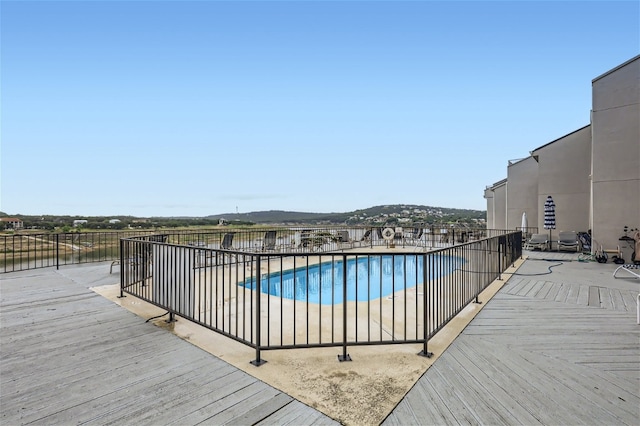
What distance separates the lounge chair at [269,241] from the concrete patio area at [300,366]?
6342mm

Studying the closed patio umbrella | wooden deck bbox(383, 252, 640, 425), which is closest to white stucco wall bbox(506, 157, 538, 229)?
the closed patio umbrella

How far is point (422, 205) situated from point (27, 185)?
49013mm

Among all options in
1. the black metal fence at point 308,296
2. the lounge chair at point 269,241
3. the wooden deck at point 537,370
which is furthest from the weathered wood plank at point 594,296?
the lounge chair at point 269,241

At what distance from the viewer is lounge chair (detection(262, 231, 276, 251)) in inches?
412

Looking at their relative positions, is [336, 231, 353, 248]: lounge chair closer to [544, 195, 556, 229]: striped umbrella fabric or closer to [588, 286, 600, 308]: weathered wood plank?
[544, 195, 556, 229]: striped umbrella fabric

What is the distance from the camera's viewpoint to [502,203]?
19.8 metres

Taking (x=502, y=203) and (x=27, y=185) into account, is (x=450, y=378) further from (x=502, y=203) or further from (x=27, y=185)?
(x=27, y=185)

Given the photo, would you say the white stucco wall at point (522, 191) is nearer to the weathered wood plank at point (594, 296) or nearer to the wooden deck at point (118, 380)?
the weathered wood plank at point (594, 296)

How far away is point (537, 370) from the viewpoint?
2473mm

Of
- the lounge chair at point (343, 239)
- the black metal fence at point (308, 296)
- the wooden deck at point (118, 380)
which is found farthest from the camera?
the lounge chair at point (343, 239)

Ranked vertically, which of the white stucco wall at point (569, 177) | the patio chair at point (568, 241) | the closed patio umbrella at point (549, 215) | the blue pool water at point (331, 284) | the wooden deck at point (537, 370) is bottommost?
the blue pool water at point (331, 284)

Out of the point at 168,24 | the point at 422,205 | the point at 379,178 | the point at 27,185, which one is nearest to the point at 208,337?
the point at 168,24

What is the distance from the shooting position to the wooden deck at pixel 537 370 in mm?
1889

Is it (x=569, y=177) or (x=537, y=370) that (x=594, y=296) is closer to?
(x=537, y=370)
